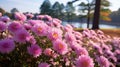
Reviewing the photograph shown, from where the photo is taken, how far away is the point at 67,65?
14.7 feet

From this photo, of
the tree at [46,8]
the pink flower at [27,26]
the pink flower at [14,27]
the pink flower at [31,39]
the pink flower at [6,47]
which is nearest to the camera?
the pink flower at [6,47]

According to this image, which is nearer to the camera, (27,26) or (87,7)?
(27,26)

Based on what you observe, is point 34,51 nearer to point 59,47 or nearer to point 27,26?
point 59,47

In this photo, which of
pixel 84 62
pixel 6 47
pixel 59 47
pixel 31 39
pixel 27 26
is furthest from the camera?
pixel 27 26

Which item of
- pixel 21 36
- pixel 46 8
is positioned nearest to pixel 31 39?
pixel 21 36

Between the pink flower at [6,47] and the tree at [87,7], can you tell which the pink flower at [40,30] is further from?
the tree at [87,7]

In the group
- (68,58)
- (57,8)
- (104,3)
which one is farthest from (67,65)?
(57,8)

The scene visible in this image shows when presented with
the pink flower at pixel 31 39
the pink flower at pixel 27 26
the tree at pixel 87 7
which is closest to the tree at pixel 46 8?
the tree at pixel 87 7

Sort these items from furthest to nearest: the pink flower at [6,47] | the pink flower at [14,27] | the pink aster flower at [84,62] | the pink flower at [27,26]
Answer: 1. the pink flower at [27,26]
2. the pink flower at [14,27]
3. the pink flower at [6,47]
4. the pink aster flower at [84,62]

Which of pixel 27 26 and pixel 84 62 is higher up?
pixel 27 26

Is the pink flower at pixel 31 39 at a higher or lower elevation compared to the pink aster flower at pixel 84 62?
higher

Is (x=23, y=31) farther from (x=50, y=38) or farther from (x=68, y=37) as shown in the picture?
(x=68, y=37)

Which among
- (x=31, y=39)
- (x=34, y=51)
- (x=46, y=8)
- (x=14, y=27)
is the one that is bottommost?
(x=46, y=8)

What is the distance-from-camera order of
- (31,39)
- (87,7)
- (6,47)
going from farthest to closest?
1. (87,7)
2. (31,39)
3. (6,47)
